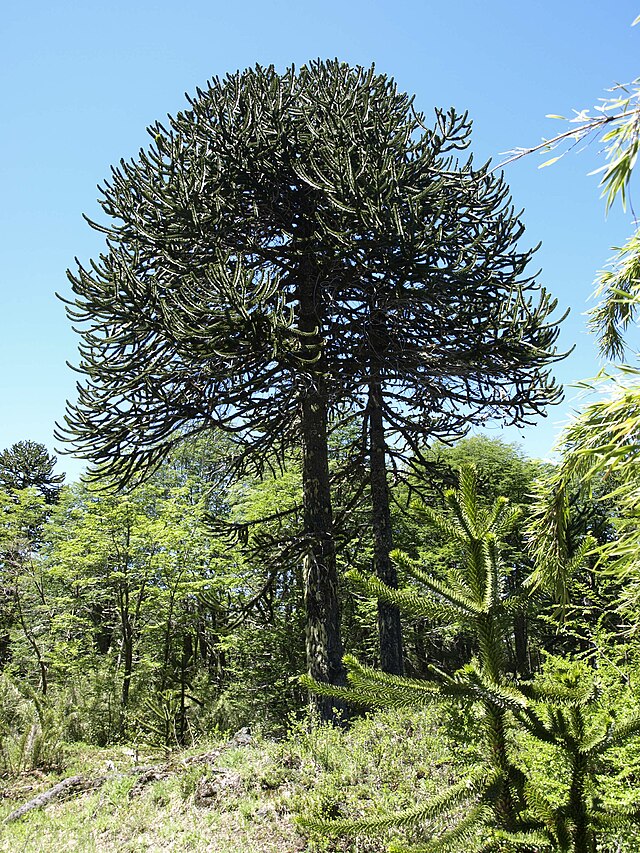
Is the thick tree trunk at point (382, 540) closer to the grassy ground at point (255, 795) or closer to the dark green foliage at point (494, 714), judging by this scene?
the grassy ground at point (255, 795)

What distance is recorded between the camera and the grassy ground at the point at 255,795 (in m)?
4.46

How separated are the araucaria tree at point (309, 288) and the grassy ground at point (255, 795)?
2.00 m

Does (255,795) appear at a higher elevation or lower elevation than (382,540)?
lower

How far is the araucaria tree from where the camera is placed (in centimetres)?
790

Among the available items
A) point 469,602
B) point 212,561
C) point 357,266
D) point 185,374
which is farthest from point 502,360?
point 212,561

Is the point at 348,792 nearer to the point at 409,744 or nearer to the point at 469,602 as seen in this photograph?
the point at 409,744

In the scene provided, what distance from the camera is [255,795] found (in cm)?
553

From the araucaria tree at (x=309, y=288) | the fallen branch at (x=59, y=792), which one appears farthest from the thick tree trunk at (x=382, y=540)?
the fallen branch at (x=59, y=792)

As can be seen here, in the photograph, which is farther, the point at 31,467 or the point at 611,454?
the point at 31,467

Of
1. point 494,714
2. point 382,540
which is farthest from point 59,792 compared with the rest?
point 494,714

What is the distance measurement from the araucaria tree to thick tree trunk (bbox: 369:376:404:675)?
0.12 feet

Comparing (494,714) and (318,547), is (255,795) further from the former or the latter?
(494,714)

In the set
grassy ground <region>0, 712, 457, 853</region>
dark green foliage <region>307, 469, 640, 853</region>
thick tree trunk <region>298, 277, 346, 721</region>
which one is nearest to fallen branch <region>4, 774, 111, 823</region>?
grassy ground <region>0, 712, 457, 853</region>

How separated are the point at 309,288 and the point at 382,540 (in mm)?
4682
